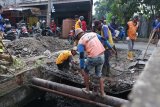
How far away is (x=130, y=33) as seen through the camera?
1220 cm

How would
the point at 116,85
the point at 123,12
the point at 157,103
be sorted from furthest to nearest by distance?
1. the point at 123,12
2. the point at 116,85
3. the point at 157,103

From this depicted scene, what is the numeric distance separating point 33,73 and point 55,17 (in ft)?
62.5

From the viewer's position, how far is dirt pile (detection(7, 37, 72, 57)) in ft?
42.6

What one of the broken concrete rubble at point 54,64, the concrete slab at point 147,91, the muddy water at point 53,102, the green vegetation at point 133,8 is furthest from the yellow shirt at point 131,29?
the concrete slab at point 147,91

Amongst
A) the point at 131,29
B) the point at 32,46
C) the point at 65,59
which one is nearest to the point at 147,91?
the point at 65,59

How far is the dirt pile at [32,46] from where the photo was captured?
13.0m

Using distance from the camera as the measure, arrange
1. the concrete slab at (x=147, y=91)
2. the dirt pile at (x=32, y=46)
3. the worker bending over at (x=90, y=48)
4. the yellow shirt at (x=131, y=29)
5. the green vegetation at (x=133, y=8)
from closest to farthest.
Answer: the concrete slab at (x=147, y=91)
the worker bending over at (x=90, y=48)
the yellow shirt at (x=131, y=29)
the dirt pile at (x=32, y=46)
the green vegetation at (x=133, y=8)

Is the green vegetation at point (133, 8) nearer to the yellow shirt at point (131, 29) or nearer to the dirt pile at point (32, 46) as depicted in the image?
the dirt pile at point (32, 46)

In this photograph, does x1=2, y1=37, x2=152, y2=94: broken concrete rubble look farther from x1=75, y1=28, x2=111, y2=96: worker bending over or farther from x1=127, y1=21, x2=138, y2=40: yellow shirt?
x1=75, y1=28, x2=111, y2=96: worker bending over

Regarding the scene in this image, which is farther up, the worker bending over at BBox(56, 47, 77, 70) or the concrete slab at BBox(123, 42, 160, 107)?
the concrete slab at BBox(123, 42, 160, 107)

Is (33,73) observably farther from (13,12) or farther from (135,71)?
Result: (13,12)

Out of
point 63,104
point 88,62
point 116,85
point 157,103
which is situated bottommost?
point 63,104

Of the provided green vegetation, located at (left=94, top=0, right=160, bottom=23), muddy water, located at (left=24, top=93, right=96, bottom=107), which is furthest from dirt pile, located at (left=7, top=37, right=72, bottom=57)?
green vegetation, located at (left=94, top=0, right=160, bottom=23)

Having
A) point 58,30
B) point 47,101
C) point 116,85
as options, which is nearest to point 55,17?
point 58,30
